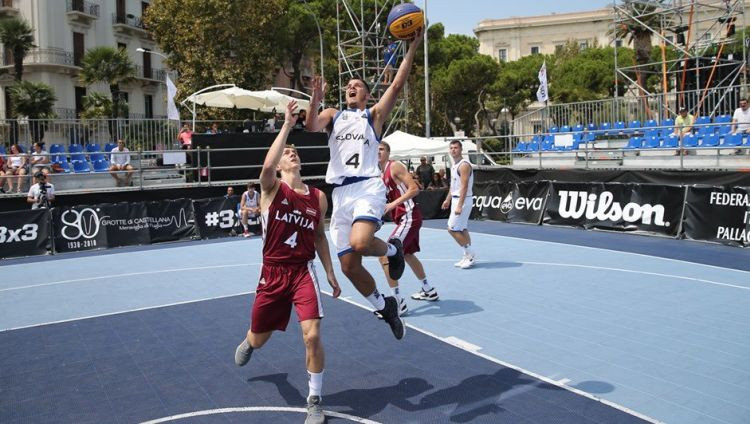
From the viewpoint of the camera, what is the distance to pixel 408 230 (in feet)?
29.6

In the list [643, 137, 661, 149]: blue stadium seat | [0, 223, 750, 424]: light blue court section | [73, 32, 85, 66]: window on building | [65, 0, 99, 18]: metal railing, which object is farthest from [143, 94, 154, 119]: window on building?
[643, 137, 661, 149]: blue stadium seat

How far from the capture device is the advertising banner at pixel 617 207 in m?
15.4

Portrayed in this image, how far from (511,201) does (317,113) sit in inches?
566

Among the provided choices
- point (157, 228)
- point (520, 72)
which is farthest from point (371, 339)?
point (520, 72)

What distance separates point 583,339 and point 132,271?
9.28 m

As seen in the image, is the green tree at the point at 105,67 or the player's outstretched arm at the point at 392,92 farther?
the green tree at the point at 105,67

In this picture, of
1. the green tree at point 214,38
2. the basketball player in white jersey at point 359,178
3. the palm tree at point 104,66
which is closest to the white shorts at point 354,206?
the basketball player in white jersey at point 359,178

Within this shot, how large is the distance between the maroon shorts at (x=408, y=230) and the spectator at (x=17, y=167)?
12.1 m

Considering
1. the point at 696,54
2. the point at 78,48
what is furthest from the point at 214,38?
the point at 696,54

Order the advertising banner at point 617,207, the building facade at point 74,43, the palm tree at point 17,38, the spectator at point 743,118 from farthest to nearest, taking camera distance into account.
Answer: the building facade at point 74,43
the palm tree at point 17,38
the spectator at point 743,118
the advertising banner at point 617,207

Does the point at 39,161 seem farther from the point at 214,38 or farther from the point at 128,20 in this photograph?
the point at 128,20

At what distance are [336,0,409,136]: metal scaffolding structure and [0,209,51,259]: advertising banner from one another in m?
13.4

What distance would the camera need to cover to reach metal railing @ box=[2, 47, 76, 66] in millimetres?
42281

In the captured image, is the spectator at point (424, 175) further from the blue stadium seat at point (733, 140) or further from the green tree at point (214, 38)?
the green tree at point (214, 38)
